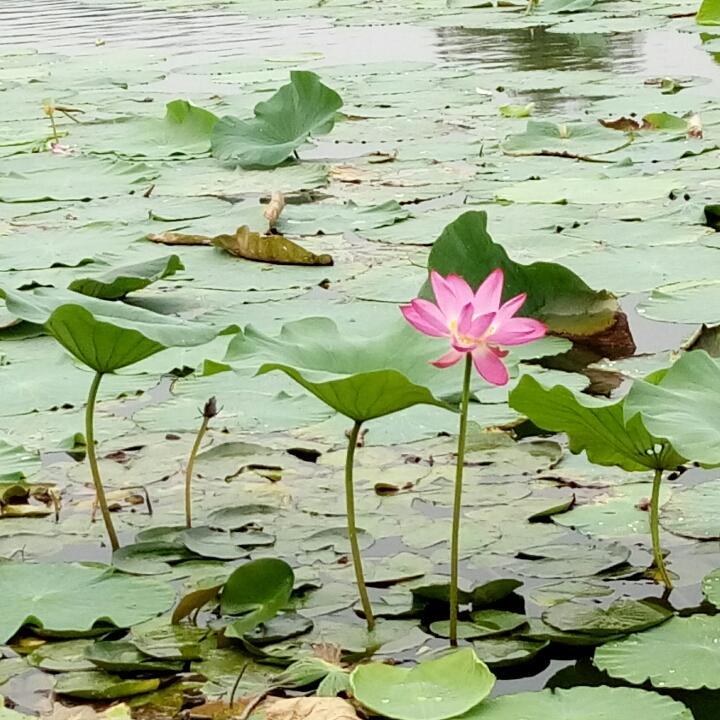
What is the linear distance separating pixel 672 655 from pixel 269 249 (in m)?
1.53

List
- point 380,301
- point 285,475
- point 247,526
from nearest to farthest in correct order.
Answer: point 247,526 → point 285,475 → point 380,301

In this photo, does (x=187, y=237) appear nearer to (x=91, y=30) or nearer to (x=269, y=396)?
(x=269, y=396)

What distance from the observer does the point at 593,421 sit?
4.17 feet

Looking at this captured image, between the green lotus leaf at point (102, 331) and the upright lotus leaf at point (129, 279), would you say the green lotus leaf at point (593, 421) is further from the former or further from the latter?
the upright lotus leaf at point (129, 279)

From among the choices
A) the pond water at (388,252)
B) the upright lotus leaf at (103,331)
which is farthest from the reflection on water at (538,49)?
the upright lotus leaf at (103,331)

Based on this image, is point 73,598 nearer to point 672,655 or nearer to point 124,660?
point 124,660

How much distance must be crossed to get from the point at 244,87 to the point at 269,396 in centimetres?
310

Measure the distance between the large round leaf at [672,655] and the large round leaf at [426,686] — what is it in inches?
4.6

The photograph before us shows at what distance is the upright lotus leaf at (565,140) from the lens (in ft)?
11.3

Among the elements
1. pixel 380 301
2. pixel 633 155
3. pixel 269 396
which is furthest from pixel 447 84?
pixel 269 396

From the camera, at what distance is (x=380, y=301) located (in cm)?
235

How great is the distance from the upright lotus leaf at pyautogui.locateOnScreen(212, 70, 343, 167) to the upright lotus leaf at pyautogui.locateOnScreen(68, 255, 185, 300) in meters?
1.44

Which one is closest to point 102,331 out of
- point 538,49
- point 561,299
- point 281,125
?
point 561,299

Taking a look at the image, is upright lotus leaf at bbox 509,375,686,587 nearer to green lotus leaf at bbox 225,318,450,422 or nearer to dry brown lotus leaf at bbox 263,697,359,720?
green lotus leaf at bbox 225,318,450,422
